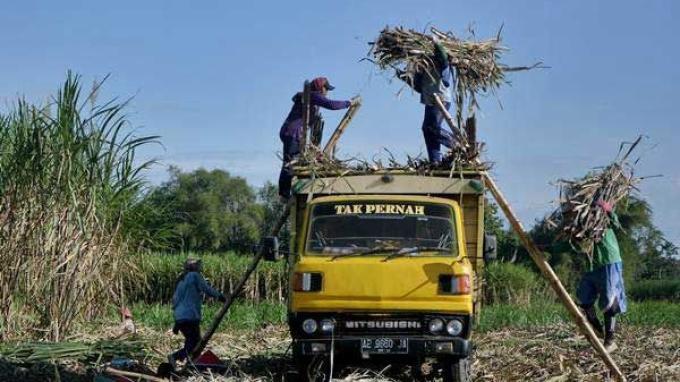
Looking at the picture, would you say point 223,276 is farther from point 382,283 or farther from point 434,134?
point 382,283

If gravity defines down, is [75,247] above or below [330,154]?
below

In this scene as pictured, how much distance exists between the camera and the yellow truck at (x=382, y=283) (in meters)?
9.88

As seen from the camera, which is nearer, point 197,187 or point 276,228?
point 276,228

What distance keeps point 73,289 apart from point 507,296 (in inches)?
816

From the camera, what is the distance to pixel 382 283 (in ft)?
32.5

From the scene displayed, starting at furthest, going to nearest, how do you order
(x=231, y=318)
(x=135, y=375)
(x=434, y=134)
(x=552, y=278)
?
(x=231, y=318) → (x=434, y=134) → (x=552, y=278) → (x=135, y=375)

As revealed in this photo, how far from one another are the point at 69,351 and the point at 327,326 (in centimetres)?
452

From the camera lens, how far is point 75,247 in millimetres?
14461

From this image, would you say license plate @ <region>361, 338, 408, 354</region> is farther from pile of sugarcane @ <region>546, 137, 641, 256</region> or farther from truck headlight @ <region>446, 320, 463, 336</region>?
pile of sugarcane @ <region>546, 137, 641, 256</region>

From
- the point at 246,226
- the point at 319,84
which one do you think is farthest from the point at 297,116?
the point at 246,226

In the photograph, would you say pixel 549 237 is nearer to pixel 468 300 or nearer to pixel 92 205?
pixel 468 300

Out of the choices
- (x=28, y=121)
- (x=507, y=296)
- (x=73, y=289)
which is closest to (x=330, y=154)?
(x=73, y=289)

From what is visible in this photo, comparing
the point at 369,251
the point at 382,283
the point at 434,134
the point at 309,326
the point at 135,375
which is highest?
the point at 434,134

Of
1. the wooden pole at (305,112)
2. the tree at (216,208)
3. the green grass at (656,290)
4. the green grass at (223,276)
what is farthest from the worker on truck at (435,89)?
the tree at (216,208)
